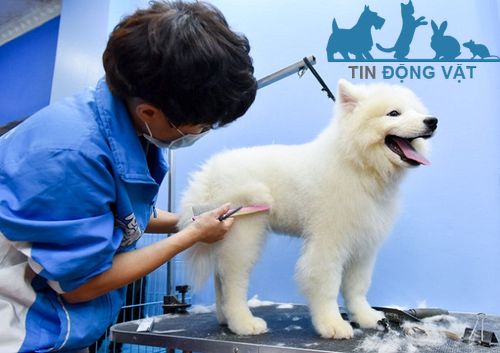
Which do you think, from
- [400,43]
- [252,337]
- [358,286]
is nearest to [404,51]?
[400,43]

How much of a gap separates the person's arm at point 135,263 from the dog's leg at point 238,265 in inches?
8.8

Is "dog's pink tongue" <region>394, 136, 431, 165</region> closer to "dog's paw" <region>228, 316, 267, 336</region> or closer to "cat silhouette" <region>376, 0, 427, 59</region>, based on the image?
"dog's paw" <region>228, 316, 267, 336</region>

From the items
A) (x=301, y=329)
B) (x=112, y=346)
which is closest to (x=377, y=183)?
(x=301, y=329)

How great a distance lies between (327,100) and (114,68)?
1.45 meters

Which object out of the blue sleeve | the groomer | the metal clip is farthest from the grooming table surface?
the blue sleeve

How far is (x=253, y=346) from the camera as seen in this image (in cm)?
113

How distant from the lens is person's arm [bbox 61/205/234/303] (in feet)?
2.76

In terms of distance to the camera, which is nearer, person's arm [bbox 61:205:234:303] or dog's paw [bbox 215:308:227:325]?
person's arm [bbox 61:205:234:303]

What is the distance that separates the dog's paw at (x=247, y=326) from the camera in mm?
1294

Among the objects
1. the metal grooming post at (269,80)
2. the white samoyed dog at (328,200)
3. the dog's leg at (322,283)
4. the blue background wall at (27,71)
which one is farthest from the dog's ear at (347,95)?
the blue background wall at (27,71)

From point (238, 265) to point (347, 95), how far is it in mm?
679

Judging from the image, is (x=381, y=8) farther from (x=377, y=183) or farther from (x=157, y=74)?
(x=157, y=74)

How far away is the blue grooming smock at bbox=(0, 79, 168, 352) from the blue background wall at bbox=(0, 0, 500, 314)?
3.13 ft

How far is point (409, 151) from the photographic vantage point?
4.33 feet
